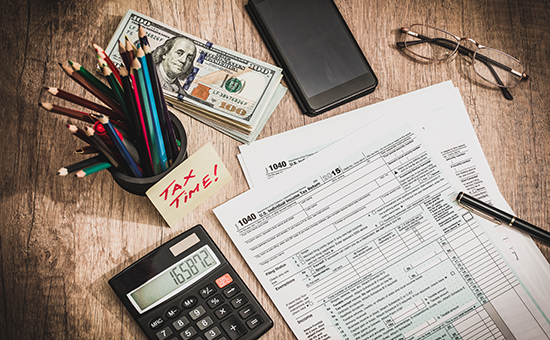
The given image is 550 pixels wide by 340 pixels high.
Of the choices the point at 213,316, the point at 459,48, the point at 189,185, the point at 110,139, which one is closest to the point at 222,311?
the point at 213,316

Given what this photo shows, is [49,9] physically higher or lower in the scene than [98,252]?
higher

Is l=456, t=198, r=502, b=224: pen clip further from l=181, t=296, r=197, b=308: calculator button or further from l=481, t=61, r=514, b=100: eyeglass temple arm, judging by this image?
l=181, t=296, r=197, b=308: calculator button

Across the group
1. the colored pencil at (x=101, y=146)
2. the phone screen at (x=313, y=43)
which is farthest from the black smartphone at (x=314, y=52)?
the colored pencil at (x=101, y=146)

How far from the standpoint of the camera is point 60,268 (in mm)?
570

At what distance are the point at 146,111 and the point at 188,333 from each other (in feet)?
1.08

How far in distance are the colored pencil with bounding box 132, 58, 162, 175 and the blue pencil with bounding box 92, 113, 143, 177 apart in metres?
0.03

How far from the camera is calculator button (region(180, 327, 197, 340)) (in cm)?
53

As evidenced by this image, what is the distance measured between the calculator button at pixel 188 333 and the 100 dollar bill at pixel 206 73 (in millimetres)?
328

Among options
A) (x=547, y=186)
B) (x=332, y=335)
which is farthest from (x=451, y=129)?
(x=332, y=335)

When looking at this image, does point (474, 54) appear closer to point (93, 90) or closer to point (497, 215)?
point (497, 215)

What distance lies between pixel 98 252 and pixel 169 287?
137mm

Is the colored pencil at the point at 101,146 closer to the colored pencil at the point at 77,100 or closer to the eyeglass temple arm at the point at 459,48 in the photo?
the colored pencil at the point at 77,100

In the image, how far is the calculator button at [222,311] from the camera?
21.4 inches

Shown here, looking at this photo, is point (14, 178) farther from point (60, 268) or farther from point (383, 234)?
point (383, 234)
